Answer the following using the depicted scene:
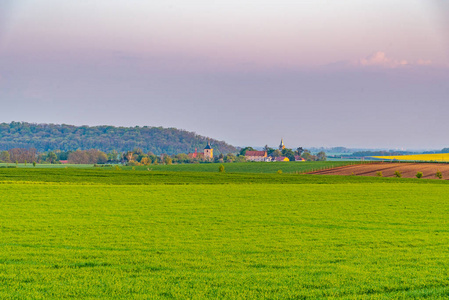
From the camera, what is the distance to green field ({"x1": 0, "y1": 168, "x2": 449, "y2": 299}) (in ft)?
32.8

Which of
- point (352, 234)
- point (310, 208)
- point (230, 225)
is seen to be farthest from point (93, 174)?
point (352, 234)

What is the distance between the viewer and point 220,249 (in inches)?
584

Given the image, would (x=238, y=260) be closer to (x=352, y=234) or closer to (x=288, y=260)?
(x=288, y=260)

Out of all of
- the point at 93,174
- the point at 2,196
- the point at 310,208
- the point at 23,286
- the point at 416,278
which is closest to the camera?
the point at 23,286

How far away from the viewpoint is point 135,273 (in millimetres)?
11453

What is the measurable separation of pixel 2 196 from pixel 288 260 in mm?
27762

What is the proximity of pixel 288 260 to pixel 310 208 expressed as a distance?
1635 cm

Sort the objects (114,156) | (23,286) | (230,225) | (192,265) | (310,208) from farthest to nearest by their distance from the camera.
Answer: (114,156)
(310,208)
(230,225)
(192,265)
(23,286)

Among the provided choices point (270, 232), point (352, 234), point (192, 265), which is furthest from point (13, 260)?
point (352, 234)

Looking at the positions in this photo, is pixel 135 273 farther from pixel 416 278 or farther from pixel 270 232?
pixel 270 232

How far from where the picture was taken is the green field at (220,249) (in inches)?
394

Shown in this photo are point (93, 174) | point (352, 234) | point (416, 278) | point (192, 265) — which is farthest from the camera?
point (93, 174)

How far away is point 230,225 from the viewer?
2103 centimetres

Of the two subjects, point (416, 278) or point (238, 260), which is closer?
point (416, 278)
